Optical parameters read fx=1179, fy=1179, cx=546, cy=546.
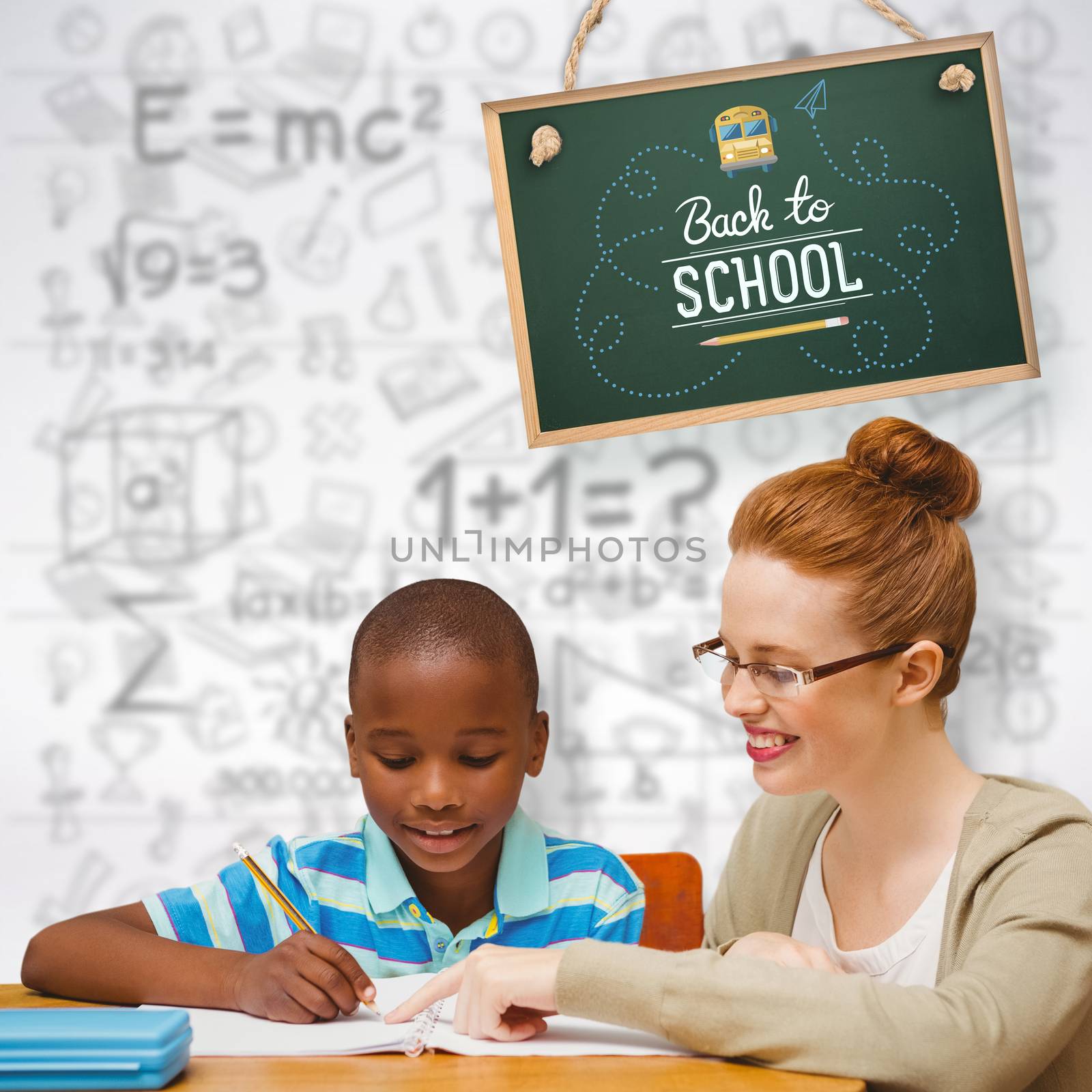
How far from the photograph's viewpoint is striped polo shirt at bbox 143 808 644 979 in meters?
1.16

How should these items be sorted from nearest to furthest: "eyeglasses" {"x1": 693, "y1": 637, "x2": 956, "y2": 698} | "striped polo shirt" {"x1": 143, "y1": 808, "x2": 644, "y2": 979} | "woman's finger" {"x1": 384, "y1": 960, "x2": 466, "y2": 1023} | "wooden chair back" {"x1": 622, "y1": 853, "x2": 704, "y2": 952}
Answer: "woman's finger" {"x1": 384, "y1": 960, "x2": 466, "y2": 1023}
"eyeglasses" {"x1": 693, "y1": 637, "x2": 956, "y2": 698}
"striped polo shirt" {"x1": 143, "y1": 808, "x2": 644, "y2": 979}
"wooden chair back" {"x1": 622, "y1": 853, "x2": 704, "y2": 952}

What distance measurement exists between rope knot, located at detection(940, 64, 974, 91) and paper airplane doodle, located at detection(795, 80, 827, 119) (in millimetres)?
135

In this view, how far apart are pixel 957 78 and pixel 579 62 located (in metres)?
0.44

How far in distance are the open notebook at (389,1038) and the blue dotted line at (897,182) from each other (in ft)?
3.11

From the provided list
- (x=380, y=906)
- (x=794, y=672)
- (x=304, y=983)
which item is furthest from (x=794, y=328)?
(x=304, y=983)

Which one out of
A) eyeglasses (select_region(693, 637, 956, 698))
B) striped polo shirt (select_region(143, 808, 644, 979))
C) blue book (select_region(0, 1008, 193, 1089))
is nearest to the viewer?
blue book (select_region(0, 1008, 193, 1089))

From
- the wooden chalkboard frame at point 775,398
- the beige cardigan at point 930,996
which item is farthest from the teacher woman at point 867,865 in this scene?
the wooden chalkboard frame at point 775,398

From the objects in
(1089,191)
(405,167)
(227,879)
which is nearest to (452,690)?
(227,879)

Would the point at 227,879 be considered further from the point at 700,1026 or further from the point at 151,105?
the point at 151,105

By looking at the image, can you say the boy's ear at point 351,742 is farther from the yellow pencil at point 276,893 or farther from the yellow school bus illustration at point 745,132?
the yellow school bus illustration at point 745,132

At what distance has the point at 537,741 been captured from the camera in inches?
48.5

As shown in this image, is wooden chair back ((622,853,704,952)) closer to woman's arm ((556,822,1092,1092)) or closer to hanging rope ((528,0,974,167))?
woman's arm ((556,822,1092,1092))

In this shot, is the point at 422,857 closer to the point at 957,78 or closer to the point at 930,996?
the point at 930,996

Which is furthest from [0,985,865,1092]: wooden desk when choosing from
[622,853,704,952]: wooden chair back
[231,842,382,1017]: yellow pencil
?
[622,853,704,952]: wooden chair back
